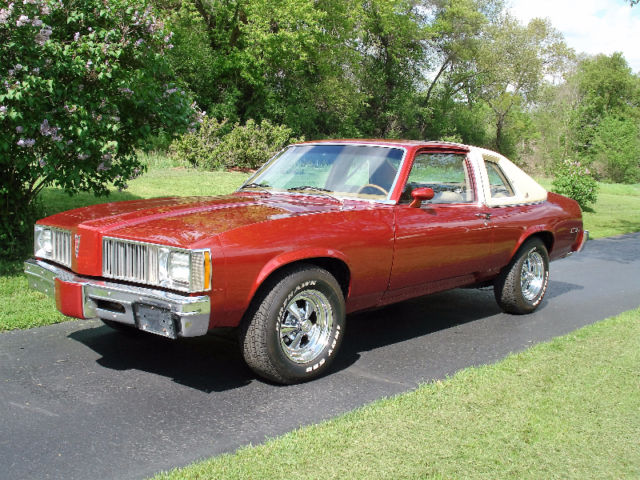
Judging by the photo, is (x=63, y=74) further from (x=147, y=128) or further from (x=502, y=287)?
(x=502, y=287)

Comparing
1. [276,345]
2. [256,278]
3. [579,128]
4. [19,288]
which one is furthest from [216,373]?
[579,128]

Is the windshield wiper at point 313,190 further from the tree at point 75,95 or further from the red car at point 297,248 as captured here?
the tree at point 75,95

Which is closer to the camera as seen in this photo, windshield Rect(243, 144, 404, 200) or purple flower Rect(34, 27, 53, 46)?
windshield Rect(243, 144, 404, 200)

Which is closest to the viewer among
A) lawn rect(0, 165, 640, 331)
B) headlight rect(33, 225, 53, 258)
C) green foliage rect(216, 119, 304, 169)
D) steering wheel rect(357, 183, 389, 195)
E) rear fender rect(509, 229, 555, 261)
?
headlight rect(33, 225, 53, 258)

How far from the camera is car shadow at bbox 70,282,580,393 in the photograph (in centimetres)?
479

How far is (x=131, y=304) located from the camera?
416 centimetres

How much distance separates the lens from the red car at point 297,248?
13.6 feet

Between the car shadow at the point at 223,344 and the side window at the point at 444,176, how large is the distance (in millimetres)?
1286

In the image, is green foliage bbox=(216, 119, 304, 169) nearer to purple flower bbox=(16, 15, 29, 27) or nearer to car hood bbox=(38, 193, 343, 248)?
purple flower bbox=(16, 15, 29, 27)

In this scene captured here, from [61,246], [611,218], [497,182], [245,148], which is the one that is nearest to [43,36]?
[61,246]

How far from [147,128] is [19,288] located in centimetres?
275

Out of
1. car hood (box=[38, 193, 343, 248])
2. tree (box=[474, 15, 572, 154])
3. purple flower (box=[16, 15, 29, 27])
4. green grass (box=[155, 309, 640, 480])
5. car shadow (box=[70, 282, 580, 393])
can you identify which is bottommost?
car shadow (box=[70, 282, 580, 393])

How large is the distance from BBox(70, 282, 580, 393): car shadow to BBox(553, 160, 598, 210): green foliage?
47.8ft

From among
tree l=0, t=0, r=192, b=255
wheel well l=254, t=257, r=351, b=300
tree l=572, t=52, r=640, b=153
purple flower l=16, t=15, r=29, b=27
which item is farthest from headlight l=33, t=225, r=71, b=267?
tree l=572, t=52, r=640, b=153
